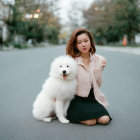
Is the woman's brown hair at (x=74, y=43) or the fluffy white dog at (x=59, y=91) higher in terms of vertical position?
the woman's brown hair at (x=74, y=43)

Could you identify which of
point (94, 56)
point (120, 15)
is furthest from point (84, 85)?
point (120, 15)

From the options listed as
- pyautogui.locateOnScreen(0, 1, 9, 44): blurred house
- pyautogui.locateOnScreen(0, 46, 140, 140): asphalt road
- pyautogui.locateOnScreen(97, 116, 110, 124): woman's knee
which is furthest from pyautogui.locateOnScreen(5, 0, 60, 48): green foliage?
pyautogui.locateOnScreen(97, 116, 110, 124): woman's knee

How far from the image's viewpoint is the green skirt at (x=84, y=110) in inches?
147

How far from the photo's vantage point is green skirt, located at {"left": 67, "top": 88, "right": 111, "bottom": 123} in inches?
147

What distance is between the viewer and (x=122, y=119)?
4.04m

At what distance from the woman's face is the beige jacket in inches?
7.4

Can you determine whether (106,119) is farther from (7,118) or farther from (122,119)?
(7,118)

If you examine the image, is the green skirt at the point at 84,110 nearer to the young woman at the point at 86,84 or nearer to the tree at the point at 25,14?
the young woman at the point at 86,84

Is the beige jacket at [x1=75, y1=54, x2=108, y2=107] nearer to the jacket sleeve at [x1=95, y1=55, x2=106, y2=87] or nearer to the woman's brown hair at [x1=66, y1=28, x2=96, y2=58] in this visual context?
the jacket sleeve at [x1=95, y1=55, x2=106, y2=87]

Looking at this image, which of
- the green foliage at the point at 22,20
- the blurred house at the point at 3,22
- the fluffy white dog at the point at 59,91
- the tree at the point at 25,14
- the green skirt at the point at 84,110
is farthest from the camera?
the green foliage at the point at 22,20

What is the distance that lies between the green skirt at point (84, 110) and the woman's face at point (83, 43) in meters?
0.84

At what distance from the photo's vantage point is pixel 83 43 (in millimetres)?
3859

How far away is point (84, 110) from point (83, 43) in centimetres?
113

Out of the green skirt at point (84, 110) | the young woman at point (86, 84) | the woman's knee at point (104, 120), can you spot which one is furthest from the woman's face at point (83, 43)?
the woman's knee at point (104, 120)
